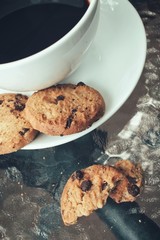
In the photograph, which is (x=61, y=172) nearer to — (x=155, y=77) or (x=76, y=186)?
(x=76, y=186)

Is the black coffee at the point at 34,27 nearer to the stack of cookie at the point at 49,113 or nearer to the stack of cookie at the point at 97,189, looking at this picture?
the stack of cookie at the point at 49,113

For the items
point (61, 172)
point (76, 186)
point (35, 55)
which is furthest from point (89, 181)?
point (35, 55)

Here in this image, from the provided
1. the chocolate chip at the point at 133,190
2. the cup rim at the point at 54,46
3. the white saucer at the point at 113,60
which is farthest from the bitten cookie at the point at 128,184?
the cup rim at the point at 54,46

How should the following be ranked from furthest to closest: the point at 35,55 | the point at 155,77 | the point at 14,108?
the point at 155,77, the point at 14,108, the point at 35,55

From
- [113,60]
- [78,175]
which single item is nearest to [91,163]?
[78,175]

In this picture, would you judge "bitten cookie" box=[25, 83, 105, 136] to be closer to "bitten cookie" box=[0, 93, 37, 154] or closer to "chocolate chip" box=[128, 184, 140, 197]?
"bitten cookie" box=[0, 93, 37, 154]

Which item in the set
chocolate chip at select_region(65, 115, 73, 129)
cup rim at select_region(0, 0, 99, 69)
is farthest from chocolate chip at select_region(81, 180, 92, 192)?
cup rim at select_region(0, 0, 99, 69)
